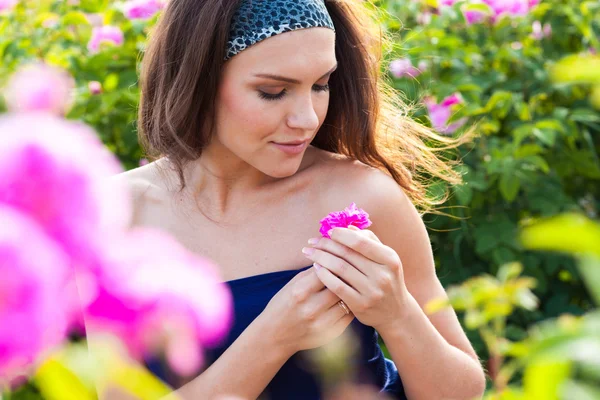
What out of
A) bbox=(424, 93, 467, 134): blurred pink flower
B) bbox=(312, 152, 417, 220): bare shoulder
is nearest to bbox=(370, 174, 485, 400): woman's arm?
bbox=(312, 152, 417, 220): bare shoulder

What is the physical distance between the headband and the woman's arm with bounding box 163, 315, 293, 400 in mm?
638

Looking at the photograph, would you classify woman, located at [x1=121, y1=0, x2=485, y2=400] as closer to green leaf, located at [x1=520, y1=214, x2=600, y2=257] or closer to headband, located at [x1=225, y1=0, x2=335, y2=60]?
headband, located at [x1=225, y1=0, x2=335, y2=60]

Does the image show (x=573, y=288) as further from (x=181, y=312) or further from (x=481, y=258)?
(x=181, y=312)

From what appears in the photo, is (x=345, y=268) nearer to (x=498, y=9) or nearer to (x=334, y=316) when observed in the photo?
(x=334, y=316)

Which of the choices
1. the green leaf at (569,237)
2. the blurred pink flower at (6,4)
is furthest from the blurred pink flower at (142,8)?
the green leaf at (569,237)

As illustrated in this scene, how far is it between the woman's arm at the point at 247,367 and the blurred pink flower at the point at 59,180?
136 cm

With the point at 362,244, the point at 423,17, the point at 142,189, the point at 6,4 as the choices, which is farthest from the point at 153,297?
the point at 6,4

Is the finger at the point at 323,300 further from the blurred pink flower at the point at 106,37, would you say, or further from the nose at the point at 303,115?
the blurred pink flower at the point at 106,37

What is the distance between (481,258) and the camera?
284 cm

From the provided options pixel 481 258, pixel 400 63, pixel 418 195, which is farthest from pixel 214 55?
pixel 481 258

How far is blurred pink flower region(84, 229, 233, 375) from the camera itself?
470mm

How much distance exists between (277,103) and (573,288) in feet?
5.16

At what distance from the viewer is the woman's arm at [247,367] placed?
1.79m

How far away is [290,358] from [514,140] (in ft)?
3.73
